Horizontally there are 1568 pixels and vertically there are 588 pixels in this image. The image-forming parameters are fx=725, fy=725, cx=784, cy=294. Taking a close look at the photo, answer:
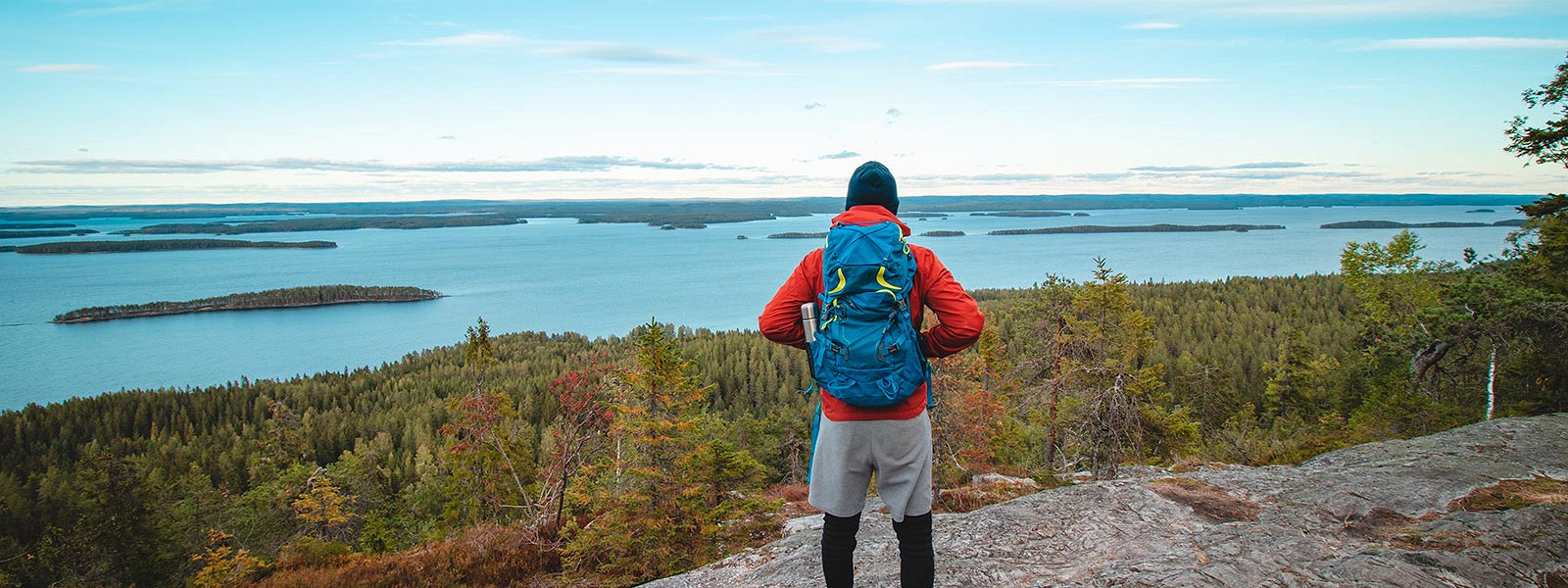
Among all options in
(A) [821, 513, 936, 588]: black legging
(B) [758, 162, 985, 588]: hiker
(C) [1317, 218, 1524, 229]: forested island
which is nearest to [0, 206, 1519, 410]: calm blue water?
(C) [1317, 218, 1524, 229]: forested island

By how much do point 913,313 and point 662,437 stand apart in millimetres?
5401

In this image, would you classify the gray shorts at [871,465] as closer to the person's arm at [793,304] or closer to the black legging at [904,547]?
the black legging at [904,547]

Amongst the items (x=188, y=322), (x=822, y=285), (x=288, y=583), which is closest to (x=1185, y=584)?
(x=822, y=285)

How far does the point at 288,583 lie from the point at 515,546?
233cm

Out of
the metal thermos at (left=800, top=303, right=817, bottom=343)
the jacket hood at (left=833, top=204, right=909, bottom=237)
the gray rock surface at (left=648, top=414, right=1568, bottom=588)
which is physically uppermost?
the jacket hood at (left=833, top=204, right=909, bottom=237)

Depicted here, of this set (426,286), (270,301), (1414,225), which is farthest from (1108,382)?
(1414,225)

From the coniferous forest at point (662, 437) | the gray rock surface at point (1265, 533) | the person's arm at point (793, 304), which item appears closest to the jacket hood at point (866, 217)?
the person's arm at point (793, 304)

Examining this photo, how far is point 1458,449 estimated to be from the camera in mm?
7184

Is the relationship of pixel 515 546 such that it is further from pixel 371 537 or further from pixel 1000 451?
pixel 371 537

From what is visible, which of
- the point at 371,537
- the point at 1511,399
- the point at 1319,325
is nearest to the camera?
the point at 1511,399

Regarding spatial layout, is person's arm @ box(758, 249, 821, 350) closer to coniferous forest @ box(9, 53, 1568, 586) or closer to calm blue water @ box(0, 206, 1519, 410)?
coniferous forest @ box(9, 53, 1568, 586)

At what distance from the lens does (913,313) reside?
3.34 m

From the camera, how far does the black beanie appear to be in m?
3.38

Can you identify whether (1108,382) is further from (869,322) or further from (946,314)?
(869,322)
